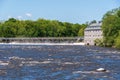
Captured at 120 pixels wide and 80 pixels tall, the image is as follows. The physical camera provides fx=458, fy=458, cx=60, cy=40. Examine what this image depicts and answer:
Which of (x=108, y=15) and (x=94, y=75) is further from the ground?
(x=108, y=15)

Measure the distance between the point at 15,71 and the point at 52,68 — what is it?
6.50 metres

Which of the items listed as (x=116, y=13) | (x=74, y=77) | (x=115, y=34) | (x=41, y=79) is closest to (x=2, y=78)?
(x=41, y=79)

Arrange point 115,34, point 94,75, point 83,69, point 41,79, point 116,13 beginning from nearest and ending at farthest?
1. point 41,79
2. point 94,75
3. point 83,69
4. point 115,34
5. point 116,13

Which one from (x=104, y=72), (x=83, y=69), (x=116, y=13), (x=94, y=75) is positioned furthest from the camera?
(x=116, y=13)

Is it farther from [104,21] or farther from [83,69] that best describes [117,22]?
[83,69]

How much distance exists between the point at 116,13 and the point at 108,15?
3598 millimetres

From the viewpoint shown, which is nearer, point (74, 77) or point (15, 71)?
point (74, 77)

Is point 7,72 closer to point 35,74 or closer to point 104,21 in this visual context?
point 35,74

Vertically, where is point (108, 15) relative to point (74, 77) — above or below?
above

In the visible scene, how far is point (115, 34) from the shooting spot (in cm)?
16088

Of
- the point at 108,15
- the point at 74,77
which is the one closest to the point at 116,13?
the point at 108,15

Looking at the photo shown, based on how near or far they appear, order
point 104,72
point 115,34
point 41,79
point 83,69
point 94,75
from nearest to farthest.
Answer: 1. point 41,79
2. point 94,75
3. point 104,72
4. point 83,69
5. point 115,34

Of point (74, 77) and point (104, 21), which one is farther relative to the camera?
point (104, 21)

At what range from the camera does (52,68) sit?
209ft
